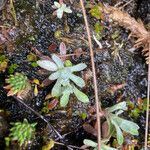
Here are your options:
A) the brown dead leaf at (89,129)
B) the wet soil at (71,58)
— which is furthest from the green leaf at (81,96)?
the brown dead leaf at (89,129)

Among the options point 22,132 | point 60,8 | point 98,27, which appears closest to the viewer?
point 22,132

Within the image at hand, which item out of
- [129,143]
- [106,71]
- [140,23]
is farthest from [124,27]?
[129,143]

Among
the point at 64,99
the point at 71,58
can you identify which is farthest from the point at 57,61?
the point at 64,99

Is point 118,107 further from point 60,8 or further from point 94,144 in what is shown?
point 60,8

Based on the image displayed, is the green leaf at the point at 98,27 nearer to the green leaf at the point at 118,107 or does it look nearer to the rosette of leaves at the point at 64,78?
the rosette of leaves at the point at 64,78

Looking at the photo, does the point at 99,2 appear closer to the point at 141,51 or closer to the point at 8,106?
the point at 141,51
